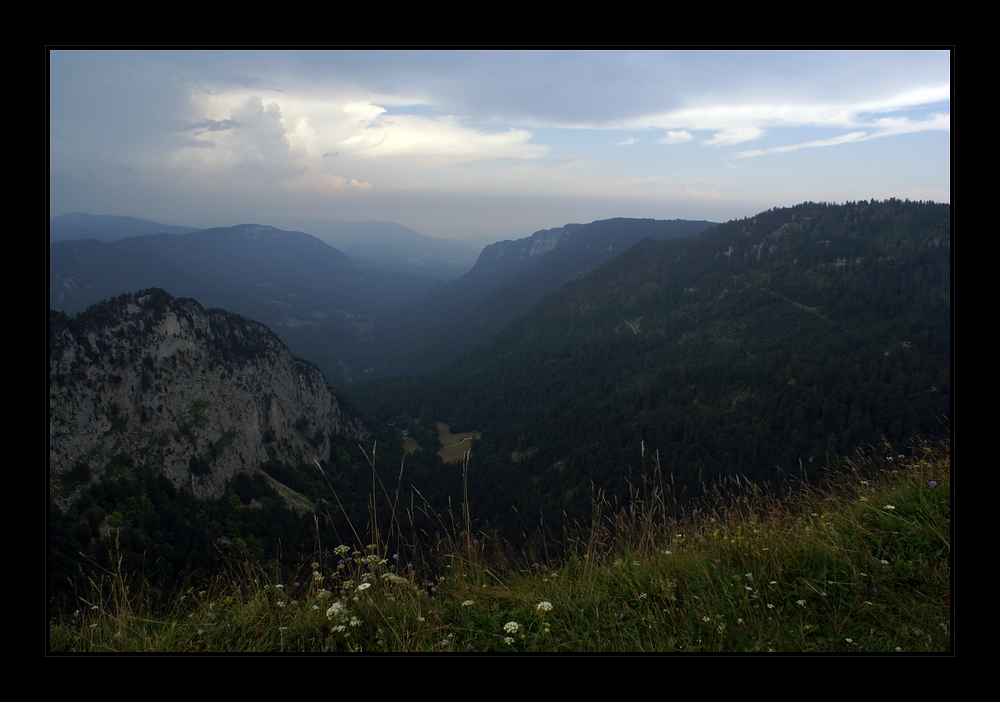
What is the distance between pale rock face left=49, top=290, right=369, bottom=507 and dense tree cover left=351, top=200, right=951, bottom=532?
28012 millimetres

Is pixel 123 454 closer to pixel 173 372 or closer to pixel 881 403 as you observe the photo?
pixel 173 372

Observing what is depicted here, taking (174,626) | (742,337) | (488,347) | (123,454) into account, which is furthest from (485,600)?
(488,347)

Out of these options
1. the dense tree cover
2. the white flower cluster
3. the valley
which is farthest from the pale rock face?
the white flower cluster

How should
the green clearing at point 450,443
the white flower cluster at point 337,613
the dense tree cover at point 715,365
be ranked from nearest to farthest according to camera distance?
the white flower cluster at point 337,613
the dense tree cover at point 715,365
the green clearing at point 450,443

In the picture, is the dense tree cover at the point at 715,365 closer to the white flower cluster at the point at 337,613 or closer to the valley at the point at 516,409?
the valley at the point at 516,409

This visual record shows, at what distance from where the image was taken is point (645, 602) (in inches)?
113

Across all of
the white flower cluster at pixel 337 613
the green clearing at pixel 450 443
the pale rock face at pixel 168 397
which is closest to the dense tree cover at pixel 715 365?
the green clearing at pixel 450 443

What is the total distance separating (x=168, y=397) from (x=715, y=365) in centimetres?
8751

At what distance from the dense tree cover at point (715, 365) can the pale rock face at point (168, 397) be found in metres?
28.0

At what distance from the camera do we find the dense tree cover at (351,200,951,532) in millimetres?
57938

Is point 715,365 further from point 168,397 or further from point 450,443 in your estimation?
point 168,397

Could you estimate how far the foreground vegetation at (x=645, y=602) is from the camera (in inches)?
98.7

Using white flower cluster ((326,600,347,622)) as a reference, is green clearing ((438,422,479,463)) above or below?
below

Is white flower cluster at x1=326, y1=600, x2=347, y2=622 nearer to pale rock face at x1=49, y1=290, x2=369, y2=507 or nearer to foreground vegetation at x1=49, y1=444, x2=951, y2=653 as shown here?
foreground vegetation at x1=49, y1=444, x2=951, y2=653
